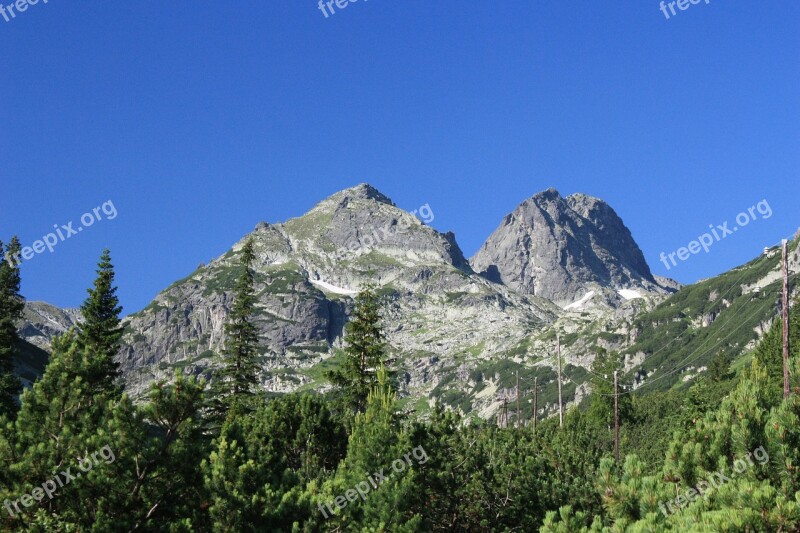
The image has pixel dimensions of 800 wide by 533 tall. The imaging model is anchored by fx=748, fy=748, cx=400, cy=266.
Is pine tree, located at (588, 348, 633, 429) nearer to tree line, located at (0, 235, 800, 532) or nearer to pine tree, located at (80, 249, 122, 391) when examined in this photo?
pine tree, located at (80, 249, 122, 391)

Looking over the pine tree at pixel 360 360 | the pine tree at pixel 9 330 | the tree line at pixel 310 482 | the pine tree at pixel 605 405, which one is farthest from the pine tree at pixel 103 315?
the pine tree at pixel 605 405

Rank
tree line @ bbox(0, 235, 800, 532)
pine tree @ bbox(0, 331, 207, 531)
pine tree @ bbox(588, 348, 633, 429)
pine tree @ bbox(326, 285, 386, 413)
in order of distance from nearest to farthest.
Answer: tree line @ bbox(0, 235, 800, 532)
pine tree @ bbox(0, 331, 207, 531)
pine tree @ bbox(326, 285, 386, 413)
pine tree @ bbox(588, 348, 633, 429)

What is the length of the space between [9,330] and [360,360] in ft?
89.9

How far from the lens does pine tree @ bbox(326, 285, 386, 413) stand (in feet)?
143

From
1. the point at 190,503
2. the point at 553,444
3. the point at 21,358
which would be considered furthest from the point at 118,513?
the point at 21,358

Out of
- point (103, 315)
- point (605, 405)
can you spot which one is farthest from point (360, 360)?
point (605, 405)

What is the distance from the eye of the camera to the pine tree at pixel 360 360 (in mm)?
43688

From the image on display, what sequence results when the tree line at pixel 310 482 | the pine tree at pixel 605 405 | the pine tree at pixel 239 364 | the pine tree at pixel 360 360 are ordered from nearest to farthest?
the tree line at pixel 310 482, the pine tree at pixel 360 360, the pine tree at pixel 239 364, the pine tree at pixel 605 405

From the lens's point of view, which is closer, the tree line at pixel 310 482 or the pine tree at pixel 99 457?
the tree line at pixel 310 482

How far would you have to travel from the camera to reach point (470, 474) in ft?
79.0

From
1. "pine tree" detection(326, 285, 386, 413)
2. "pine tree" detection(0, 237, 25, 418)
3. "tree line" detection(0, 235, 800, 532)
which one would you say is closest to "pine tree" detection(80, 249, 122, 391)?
"pine tree" detection(0, 237, 25, 418)

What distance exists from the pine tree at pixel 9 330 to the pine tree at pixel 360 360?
1914 centimetres

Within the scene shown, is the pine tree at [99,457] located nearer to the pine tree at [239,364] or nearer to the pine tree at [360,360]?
the pine tree at [360,360]

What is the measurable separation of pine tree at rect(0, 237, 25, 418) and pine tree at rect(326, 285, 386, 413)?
19.1 m
